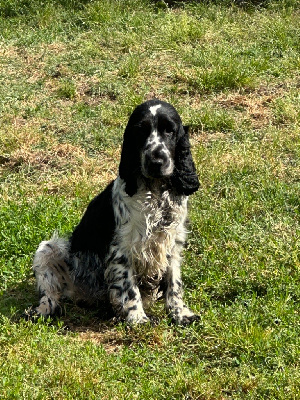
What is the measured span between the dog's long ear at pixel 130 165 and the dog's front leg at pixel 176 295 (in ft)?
1.99

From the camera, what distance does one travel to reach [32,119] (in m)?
10.3

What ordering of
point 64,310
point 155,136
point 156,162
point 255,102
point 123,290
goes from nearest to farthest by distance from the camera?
1. point 156,162
2. point 155,136
3. point 123,290
4. point 64,310
5. point 255,102

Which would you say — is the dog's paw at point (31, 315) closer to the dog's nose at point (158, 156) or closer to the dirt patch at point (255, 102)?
the dog's nose at point (158, 156)

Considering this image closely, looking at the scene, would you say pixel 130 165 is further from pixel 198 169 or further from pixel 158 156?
pixel 198 169

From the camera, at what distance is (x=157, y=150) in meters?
6.16

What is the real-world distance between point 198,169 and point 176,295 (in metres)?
2.46

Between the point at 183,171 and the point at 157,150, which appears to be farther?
the point at 183,171

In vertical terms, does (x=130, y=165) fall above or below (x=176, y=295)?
above

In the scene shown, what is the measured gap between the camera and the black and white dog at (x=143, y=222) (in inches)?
246

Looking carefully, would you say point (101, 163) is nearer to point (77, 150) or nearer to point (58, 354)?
point (77, 150)

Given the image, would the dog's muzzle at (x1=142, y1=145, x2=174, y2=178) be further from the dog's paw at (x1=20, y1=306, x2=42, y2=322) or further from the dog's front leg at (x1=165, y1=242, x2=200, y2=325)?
the dog's paw at (x1=20, y1=306, x2=42, y2=322)

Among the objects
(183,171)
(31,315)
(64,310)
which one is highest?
(183,171)

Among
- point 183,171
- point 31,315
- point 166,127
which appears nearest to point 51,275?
point 31,315

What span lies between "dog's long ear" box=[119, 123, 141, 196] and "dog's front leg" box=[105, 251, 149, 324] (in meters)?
0.53
